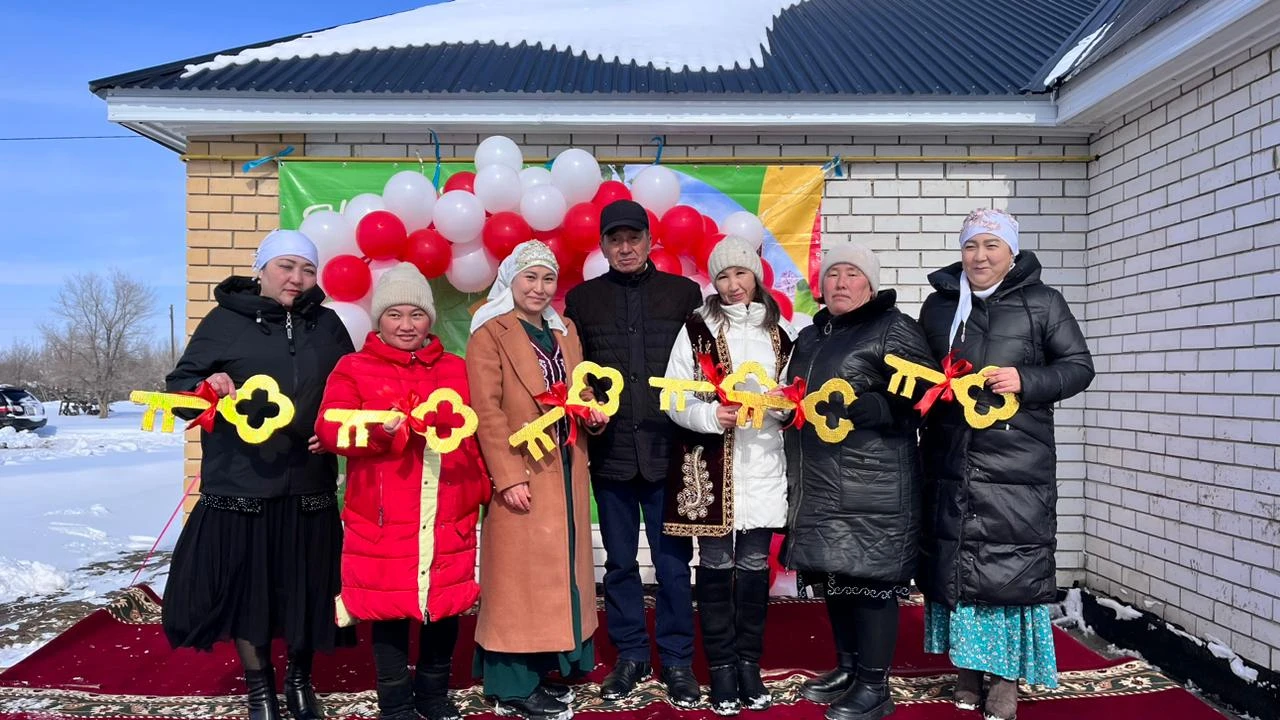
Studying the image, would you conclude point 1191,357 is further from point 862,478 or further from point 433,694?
point 433,694

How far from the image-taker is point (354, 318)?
3797 millimetres

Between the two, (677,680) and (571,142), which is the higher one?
(571,142)

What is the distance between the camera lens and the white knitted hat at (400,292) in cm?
271

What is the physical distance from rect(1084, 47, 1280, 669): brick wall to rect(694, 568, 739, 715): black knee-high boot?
2.25 meters

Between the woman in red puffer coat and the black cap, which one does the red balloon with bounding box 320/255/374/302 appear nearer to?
the woman in red puffer coat

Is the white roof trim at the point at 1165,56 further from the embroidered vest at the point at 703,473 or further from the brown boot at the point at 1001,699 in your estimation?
the brown boot at the point at 1001,699

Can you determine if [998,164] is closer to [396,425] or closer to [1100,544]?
[1100,544]

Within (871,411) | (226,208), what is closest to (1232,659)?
(871,411)

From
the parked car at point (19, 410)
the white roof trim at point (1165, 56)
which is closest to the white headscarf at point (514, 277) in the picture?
the white roof trim at point (1165, 56)

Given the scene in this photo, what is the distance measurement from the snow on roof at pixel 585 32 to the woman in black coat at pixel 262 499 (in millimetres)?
2553

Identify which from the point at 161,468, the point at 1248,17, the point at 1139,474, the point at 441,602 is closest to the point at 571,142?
the point at 441,602

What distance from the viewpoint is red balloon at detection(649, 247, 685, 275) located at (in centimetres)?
384

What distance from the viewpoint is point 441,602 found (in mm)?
2709

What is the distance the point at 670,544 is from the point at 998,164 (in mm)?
3143
